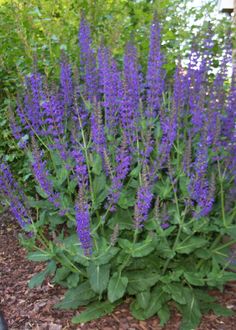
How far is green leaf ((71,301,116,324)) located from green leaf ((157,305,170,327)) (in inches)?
12.6

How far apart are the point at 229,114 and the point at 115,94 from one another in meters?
0.77

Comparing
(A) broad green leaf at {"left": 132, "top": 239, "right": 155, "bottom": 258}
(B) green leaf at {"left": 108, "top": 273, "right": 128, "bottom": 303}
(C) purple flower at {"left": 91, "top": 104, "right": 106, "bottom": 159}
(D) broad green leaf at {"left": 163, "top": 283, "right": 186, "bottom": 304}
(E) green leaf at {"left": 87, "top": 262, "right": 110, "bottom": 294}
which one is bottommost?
(D) broad green leaf at {"left": 163, "top": 283, "right": 186, "bottom": 304}

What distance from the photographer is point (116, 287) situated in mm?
2979

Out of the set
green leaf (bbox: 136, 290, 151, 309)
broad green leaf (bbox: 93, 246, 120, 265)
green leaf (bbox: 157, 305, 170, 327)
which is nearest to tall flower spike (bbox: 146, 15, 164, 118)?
broad green leaf (bbox: 93, 246, 120, 265)

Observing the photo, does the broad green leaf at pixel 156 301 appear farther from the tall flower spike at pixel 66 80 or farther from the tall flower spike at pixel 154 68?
the tall flower spike at pixel 66 80

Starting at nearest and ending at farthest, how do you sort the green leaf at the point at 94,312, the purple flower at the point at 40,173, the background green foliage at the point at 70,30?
the purple flower at the point at 40,173
the green leaf at the point at 94,312
the background green foliage at the point at 70,30

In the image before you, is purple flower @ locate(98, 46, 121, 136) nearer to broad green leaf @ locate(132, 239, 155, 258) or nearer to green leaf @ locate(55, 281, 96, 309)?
broad green leaf @ locate(132, 239, 155, 258)

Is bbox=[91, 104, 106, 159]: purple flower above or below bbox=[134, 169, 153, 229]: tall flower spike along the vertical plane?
above

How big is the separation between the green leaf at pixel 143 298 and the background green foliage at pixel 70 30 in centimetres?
183

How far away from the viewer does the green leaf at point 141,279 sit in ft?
10.2

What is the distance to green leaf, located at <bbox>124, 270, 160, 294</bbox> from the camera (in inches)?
122

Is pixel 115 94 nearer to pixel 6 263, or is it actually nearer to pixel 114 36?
pixel 114 36

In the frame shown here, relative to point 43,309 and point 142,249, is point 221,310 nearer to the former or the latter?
point 142,249

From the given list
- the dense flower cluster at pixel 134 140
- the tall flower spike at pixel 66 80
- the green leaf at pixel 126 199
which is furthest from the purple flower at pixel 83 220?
the tall flower spike at pixel 66 80
